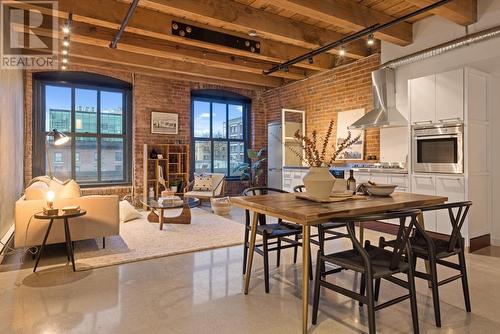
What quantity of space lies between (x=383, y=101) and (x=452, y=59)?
3.58 ft

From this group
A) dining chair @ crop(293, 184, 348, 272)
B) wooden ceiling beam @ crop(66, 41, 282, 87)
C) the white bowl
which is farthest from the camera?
wooden ceiling beam @ crop(66, 41, 282, 87)

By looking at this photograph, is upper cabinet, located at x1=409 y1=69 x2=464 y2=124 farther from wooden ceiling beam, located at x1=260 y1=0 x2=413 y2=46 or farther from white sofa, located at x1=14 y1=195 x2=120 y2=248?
white sofa, located at x1=14 y1=195 x2=120 y2=248

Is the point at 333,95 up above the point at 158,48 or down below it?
below

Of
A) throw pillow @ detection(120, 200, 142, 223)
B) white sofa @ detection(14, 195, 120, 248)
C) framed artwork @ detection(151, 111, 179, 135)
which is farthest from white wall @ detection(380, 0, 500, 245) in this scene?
framed artwork @ detection(151, 111, 179, 135)

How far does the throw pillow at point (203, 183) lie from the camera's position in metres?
7.09

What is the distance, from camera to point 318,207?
6.95 ft

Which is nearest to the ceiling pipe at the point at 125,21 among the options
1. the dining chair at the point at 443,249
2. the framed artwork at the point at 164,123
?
the framed artwork at the point at 164,123

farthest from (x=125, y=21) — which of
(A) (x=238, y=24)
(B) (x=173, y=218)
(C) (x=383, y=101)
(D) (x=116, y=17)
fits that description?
(C) (x=383, y=101)

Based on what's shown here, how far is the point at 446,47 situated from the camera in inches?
164

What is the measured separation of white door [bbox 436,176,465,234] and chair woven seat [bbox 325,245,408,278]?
87.6 inches

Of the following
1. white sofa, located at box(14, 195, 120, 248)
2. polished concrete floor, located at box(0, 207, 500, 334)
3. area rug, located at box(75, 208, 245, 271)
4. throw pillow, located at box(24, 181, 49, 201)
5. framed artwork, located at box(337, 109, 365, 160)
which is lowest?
polished concrete floor, located at box(0, 207, 500, 334)

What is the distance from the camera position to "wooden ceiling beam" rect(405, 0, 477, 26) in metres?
3.60

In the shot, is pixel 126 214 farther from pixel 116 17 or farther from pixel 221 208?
pixel 116 17

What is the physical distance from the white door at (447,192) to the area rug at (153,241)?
253 centimetres
